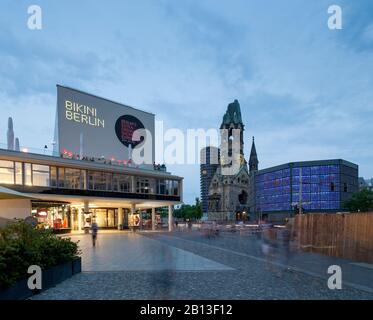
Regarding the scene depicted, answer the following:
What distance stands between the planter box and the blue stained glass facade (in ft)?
376

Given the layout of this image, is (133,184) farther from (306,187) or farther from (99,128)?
(306,187)

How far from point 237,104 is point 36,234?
173m

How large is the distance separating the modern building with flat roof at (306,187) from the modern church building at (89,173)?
72.8 meters

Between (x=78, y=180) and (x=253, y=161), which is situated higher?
(x=253, y=161)

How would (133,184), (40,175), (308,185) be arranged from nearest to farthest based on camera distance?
(40,175) → (133,184) → (308,185)

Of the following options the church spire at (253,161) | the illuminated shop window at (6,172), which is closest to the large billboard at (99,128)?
the illuminated shop window at (6,172)

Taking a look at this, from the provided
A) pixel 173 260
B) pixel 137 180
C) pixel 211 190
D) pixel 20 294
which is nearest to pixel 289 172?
pixel 211 190

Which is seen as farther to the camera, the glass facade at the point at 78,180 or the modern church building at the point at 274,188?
the modern church building at the point at 274,188

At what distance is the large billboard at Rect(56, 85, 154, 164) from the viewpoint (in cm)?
5341

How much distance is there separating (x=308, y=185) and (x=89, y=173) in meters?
108

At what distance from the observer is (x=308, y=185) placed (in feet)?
448

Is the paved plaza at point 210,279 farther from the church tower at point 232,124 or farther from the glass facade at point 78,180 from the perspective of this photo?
the church tower at point 232,124

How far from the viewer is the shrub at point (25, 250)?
8711 mm

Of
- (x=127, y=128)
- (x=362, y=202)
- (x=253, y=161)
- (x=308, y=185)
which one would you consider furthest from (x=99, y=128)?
(x=253, y=161)
